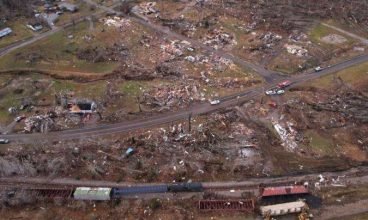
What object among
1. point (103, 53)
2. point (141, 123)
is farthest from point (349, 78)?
point (103, 53)

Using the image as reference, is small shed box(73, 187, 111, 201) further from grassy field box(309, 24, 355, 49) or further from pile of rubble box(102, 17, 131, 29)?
grassy field box(309, 24, 355, 49)

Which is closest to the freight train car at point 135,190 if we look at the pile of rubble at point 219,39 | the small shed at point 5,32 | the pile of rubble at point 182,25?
the pile of rubble at point 219,39

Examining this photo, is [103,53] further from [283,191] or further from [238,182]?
[283,191]

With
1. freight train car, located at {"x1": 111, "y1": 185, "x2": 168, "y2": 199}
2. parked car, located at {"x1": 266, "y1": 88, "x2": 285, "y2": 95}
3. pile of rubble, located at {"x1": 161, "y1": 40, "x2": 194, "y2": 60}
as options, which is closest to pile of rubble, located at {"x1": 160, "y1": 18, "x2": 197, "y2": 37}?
pile of rubble, located at {"x1": 161, "y1": 40, "x2": 194, "y2": 60}

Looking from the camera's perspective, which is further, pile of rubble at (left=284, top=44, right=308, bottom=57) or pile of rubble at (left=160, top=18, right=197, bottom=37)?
pile of rubble at (left=160, top=18, right=197, bottom=37)

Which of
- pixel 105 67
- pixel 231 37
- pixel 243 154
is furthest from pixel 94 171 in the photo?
pixel 231 37

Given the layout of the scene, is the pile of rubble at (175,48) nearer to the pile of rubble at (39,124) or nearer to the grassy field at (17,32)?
the pile of rubble at (39,124)

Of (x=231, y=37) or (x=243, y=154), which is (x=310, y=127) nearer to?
(x=243, y=154)

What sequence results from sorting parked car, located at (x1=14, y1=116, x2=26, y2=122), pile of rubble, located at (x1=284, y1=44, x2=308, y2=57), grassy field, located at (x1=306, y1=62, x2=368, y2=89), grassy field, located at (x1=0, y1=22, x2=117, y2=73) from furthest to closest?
pile of rubble, located at (x1=284, y1=44, x2=308, y2=57), grassy field, located at (x1=0, y1=22, x2=117, y2=73), grassy field, located at (x1=306, y1=62, x2=368, y2=89), parked car, located at (x1=14, y1=116, x2=26, y2=122)
